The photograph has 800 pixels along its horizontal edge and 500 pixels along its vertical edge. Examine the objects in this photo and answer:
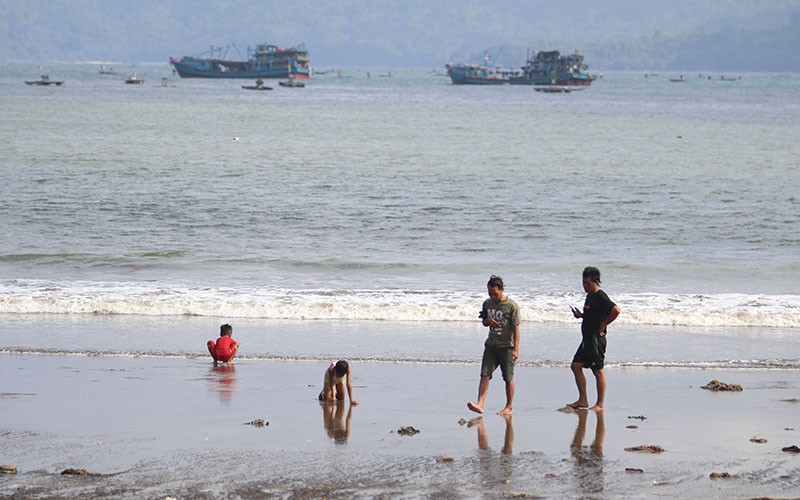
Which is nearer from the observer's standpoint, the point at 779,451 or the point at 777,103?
the point at 779,451

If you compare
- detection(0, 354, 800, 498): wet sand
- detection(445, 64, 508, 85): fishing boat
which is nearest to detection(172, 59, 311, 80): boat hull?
detection(445, 64, 508, 85): fishing boat

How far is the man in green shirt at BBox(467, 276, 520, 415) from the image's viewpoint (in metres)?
10.7

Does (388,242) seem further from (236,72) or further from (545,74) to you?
(236,72)

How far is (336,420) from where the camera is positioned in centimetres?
1044

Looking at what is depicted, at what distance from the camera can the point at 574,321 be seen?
16.7 meters

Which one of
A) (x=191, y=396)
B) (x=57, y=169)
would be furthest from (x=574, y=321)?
(x=57, y=169)

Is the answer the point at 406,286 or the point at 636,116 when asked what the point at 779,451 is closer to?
the point at 406,286

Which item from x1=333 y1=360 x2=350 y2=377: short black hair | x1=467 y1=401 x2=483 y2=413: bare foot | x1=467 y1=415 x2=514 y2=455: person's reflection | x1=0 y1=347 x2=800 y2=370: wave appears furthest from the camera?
x1=0 y1=347 x2=800 y2=370: wave

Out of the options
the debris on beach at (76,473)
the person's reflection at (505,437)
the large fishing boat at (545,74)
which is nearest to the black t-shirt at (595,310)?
the person's reflection at (505,437)

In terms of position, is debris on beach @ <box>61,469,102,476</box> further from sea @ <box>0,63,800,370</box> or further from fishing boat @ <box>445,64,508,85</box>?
fishing boat @ <box>445,64,508,85</box>

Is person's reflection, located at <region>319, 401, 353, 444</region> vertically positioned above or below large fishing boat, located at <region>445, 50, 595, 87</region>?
below

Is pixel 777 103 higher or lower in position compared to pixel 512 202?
higher

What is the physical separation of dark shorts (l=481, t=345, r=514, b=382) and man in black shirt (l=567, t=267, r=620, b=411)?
0.70 metres

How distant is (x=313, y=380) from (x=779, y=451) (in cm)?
496
